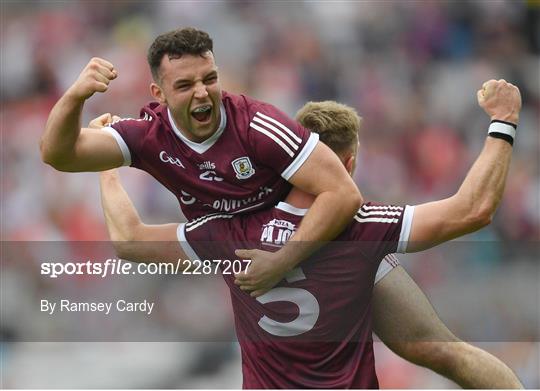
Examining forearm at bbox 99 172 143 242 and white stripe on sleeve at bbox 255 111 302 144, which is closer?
white stripe on sleeve at bbox 255 111 302 144

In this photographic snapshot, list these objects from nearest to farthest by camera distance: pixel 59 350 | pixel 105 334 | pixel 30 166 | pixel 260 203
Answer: pixel 260 203 → pixel 105 334 → pixel 59 350 → pixel 30 166

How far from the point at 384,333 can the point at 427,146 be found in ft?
12.6

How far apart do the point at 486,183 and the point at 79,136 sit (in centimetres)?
130

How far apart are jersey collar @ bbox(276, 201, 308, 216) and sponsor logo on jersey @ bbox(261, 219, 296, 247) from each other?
38 mm

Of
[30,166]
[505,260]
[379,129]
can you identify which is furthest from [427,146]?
[30,166]

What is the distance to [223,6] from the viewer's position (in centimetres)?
821

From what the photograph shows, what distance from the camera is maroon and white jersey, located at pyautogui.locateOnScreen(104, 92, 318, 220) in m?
3.36

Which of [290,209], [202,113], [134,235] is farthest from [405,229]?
[134,235]

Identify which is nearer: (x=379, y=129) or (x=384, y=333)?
(x=384, y=333)

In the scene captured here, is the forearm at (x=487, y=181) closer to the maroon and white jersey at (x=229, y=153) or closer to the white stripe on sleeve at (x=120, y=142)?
the maroon and white jersey at (x=229, y=153)

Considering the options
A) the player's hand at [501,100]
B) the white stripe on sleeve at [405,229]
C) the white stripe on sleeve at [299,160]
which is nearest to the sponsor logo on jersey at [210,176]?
the white stripe on sleeve at [299,160]

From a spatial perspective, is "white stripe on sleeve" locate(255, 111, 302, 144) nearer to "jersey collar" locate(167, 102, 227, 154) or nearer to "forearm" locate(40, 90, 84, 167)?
"jersey collar" locate(167, 102, 227, 154)

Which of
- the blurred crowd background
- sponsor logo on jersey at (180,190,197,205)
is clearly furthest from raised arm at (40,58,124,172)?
the blurred crowd background

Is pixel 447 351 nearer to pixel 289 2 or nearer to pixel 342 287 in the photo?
pixel 342 287
